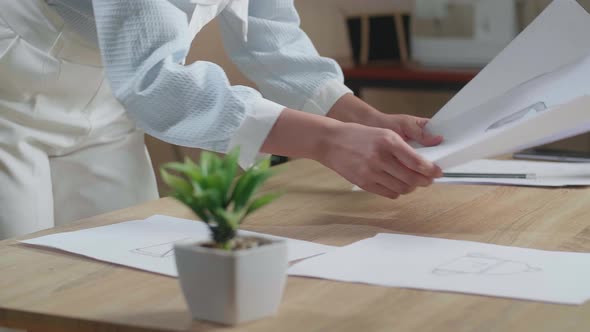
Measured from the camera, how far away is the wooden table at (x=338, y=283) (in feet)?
2.41

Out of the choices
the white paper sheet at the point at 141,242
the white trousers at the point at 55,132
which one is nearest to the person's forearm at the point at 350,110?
the white trousers at the point at 55,132

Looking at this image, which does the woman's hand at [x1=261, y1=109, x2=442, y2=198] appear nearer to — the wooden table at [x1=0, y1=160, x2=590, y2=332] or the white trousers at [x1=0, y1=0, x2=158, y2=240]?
the wooden table at [x1=0, y1=160, x2=590, y2=332]

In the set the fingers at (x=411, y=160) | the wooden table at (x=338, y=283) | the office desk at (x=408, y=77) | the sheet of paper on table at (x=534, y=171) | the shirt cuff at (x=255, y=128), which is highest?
the shirt cuff at (x=255, y=128)

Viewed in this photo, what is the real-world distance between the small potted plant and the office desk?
7.24 feet

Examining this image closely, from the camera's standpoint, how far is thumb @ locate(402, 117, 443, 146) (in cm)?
128

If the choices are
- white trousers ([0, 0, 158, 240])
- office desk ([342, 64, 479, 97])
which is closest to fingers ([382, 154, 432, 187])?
white trousers ([0, 0, 158, 240])

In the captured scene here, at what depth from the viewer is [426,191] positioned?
1308 millimetres

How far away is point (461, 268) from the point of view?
88cm

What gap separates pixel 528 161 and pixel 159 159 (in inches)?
41.9

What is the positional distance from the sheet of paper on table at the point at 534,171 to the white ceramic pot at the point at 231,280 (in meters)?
0.71

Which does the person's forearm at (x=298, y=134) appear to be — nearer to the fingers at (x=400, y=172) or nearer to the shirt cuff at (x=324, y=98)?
the fingers at (x=400, y=172)

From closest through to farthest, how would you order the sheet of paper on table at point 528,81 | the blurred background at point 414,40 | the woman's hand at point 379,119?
the sheet of paper on table at point 528,81, the woman's hand at point 379,119, the blurred background at point 414,40

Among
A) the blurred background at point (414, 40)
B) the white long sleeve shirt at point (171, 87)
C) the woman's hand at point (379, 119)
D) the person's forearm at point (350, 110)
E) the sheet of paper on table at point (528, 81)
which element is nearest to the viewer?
the white long sleeve shirt at point (171, 87)

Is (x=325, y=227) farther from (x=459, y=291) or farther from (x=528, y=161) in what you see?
(x=528, y=161)
